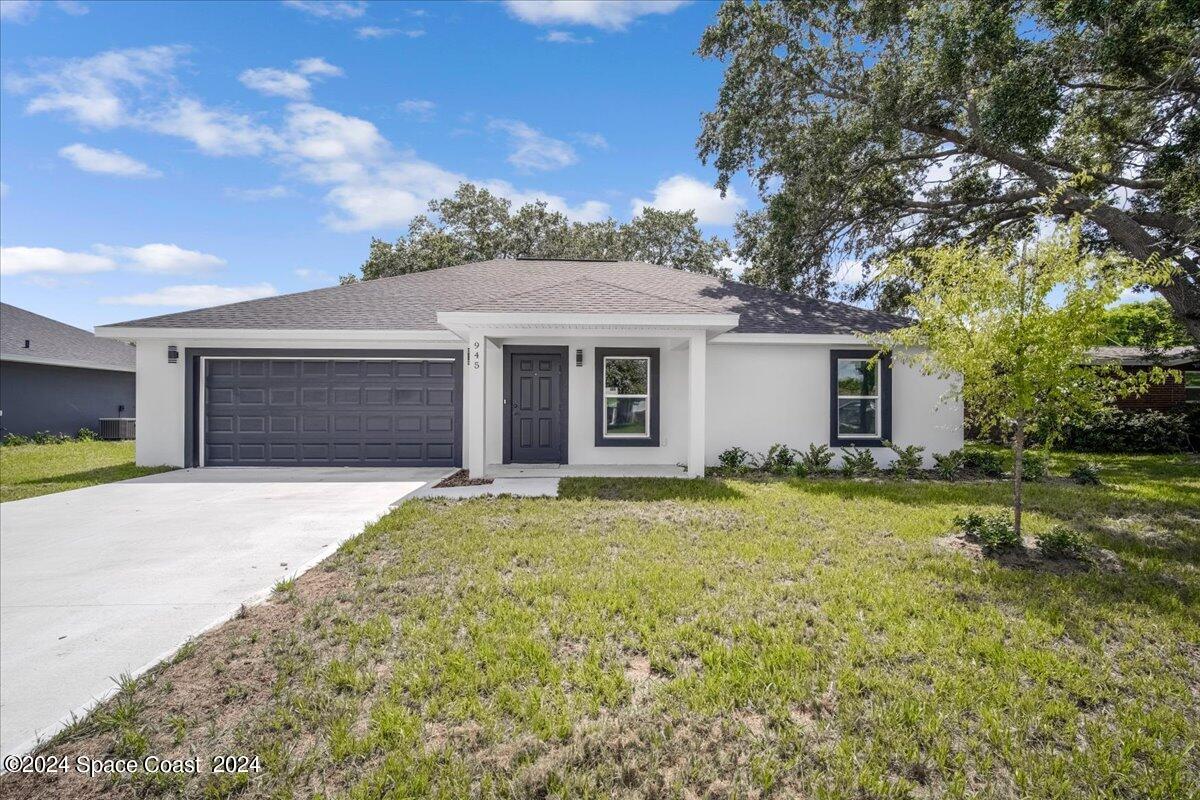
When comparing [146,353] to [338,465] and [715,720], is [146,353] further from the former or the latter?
[715,720]

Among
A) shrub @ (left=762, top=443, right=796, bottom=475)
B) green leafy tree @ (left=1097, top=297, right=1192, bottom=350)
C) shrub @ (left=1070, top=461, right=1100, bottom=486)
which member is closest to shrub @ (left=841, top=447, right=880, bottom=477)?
shrub @ (left=762, top=443, right=796, bottom=475)

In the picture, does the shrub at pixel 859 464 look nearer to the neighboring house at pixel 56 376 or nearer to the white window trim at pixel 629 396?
the white window trim at pixel 629 396

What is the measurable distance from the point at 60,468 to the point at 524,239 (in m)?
19.3

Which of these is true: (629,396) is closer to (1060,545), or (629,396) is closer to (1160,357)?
(1060,545)

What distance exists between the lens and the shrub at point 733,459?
10.3 meters

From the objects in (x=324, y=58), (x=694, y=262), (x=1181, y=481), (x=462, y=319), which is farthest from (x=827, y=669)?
(x=694, y=262)

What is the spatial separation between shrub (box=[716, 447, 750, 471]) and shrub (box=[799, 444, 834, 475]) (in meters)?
1.11

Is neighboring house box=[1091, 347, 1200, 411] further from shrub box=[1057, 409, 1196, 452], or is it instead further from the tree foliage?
the tree foliage

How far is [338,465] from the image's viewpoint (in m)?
11.1

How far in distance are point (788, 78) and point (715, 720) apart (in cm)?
1343

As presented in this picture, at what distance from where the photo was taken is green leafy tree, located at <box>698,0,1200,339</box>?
8859mm

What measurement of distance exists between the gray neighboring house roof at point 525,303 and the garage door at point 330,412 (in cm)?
91

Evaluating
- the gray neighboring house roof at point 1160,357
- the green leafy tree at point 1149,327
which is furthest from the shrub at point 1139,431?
the green leafy tree at point 1149,327

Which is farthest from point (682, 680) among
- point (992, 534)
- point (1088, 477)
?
point (1088, 477)
